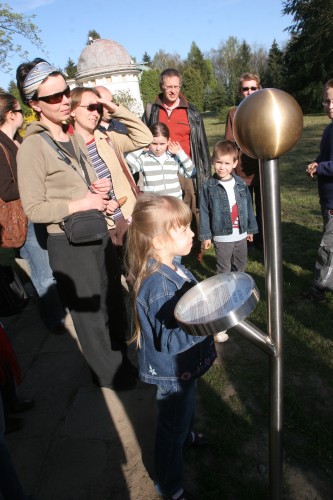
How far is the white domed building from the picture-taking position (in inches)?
989

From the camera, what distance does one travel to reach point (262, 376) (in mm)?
2717

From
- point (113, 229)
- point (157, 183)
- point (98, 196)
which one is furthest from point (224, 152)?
point (98, 196)

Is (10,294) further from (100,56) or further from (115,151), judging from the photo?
(100,56)

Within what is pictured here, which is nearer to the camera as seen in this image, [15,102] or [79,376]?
[79,376]

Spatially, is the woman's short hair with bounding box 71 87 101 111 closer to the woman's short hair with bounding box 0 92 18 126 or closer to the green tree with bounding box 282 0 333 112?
the woman's short hair with bounding box 0 92 18 126

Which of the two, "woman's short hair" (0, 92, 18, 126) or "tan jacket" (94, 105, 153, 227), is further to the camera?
"woman's short hair" (0, 92, 18, 126)

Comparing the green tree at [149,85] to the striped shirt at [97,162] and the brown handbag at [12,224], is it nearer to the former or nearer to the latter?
the brown handbag at [12,224]

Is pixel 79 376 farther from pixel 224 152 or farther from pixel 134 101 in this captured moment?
pixel 134 101

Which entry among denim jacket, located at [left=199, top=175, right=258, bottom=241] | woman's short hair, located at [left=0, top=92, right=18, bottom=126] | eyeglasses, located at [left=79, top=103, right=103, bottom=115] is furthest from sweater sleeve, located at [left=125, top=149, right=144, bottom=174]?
woman's short hair, located at [left=0, top=92, right=18, bottom=126]

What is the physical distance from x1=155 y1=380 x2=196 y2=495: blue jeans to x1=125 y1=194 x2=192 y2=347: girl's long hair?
36 centimetres

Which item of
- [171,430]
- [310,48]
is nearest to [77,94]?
[171,430]

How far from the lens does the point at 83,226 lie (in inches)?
83.9

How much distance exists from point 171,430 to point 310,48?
2951 centimetres

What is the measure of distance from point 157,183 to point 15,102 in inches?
61.6
